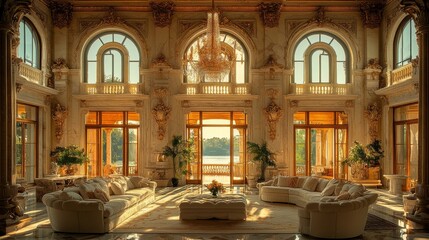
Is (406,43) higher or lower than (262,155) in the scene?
higher

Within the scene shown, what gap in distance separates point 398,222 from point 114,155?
1097 cm

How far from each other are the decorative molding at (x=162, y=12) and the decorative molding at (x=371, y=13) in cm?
682

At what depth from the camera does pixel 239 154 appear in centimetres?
1759

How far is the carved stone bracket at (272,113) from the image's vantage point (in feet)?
55.5

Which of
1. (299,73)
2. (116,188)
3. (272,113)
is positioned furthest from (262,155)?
(116,188)

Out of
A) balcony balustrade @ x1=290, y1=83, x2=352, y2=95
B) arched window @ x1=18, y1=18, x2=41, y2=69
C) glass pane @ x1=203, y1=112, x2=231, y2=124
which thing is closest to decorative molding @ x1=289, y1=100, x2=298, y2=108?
balcony balustrade @ x1=290, y1=83, x2=352, y2=95

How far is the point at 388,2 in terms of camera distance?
16.6 meters

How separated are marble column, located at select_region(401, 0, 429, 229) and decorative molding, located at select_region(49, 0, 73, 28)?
39.7 ft

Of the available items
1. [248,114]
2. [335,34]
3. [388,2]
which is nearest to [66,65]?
[248,114]

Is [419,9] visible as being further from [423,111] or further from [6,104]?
[6,104]

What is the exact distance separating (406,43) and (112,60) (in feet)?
33.4

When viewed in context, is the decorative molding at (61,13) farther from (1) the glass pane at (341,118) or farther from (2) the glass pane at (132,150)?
(1) the glass pane at (341,118)

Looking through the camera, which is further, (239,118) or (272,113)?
(239,118)

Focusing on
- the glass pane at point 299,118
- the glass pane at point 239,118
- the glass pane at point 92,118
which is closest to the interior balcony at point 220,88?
the glass pane at point 239,118
